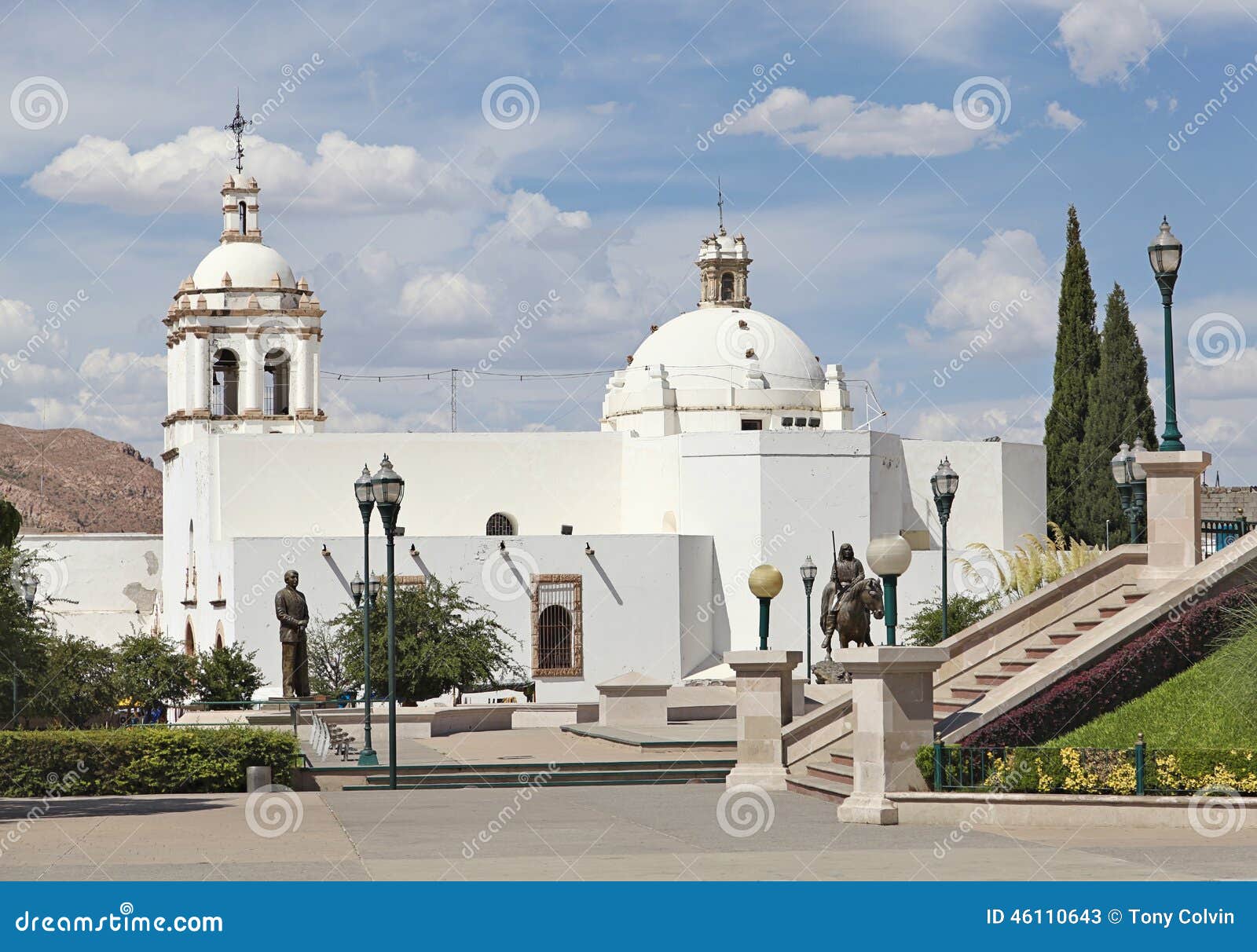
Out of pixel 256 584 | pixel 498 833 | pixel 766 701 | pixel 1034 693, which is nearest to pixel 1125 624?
pixel 1034 693

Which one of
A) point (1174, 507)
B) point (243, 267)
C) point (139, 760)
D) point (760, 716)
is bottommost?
point (139, 760)

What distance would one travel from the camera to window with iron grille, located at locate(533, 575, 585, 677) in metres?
49.1

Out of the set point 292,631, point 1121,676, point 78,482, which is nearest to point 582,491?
point 292,631

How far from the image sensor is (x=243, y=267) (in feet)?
→ 180

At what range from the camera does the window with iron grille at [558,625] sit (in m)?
49.1

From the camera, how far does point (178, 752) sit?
19891 millimetres

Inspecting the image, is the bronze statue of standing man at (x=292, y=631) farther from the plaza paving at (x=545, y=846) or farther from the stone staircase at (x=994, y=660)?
the stone staircase at (x=994, y=660)

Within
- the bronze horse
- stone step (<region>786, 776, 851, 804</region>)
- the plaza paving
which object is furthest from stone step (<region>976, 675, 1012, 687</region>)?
the bronze horse

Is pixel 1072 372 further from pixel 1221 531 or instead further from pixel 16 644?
pixel 16 644

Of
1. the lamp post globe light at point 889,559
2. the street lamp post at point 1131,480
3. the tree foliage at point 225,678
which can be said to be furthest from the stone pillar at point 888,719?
the tree foliage at point 225,678

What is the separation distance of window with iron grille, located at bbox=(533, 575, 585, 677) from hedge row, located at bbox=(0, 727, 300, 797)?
28252mm

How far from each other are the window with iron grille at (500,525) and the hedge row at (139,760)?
35362 mm

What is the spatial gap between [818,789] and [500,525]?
126ft

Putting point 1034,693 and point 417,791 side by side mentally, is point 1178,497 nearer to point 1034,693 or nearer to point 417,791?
point 1034,693
